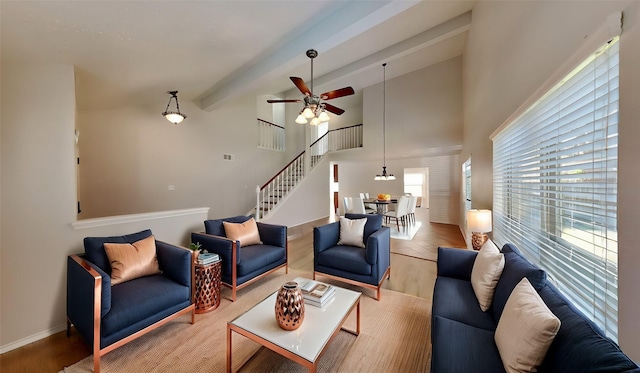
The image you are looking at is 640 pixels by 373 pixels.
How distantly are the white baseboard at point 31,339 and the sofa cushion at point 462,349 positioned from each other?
3.11 metres

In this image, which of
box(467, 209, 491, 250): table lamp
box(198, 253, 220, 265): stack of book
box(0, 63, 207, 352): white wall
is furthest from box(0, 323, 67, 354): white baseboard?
box(467, 209, 491, 250): table lamp

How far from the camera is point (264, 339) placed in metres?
1.46

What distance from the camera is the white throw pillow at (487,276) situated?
1652mm

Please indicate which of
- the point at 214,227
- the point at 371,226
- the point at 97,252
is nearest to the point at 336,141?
the point at 371,226

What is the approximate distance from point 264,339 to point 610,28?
236 centimetres

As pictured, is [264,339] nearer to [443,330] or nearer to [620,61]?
[443,330]

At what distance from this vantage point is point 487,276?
1.69m

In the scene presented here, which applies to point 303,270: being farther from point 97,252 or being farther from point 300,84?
point 300,84

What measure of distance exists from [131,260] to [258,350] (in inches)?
55.2

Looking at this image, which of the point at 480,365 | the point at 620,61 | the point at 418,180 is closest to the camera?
the point at 620,61

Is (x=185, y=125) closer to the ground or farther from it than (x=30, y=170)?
farther from it

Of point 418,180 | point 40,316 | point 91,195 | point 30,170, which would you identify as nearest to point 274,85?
point 91,195

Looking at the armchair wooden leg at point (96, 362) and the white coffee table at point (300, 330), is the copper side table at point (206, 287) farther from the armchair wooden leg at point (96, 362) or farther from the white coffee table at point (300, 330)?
the white coffee table at point (300, 330)

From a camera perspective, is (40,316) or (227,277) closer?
(40,316)
